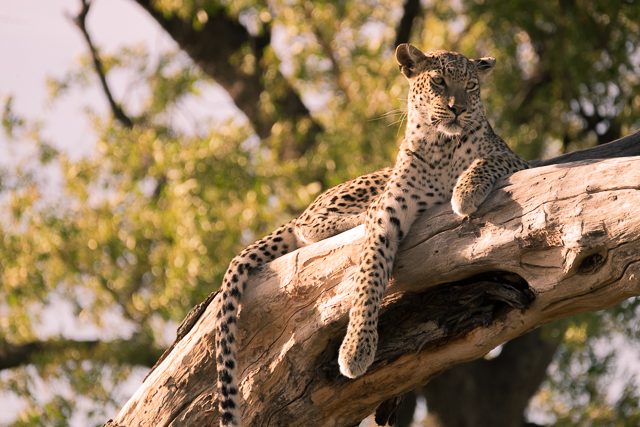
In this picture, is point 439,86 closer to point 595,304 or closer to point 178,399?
point 595,304

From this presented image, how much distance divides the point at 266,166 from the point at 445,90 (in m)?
6.97

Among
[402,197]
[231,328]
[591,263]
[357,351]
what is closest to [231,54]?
[402,197]

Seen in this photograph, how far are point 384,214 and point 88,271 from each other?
9.34 m

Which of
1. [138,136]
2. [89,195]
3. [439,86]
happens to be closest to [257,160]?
[138,136]

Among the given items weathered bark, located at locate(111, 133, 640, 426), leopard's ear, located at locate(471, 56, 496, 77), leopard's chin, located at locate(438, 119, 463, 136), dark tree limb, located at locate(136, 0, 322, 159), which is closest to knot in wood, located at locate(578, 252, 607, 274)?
weathered bark, located at locate(111, 133, 640, 426)

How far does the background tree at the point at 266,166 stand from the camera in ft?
46.6

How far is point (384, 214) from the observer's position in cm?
741

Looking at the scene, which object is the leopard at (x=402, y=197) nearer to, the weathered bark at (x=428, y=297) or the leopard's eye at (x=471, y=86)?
the leopard's eye at (x=471, y=86)

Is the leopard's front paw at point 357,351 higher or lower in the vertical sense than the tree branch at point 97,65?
lower

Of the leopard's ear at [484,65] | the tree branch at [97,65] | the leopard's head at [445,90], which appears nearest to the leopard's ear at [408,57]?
the leopard's head at [445,90]

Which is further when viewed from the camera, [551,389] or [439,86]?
[551,389]

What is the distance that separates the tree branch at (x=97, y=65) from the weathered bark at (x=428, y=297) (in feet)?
36.4

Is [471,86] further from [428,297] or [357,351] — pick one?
[357,351]

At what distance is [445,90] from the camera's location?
7.86 m
